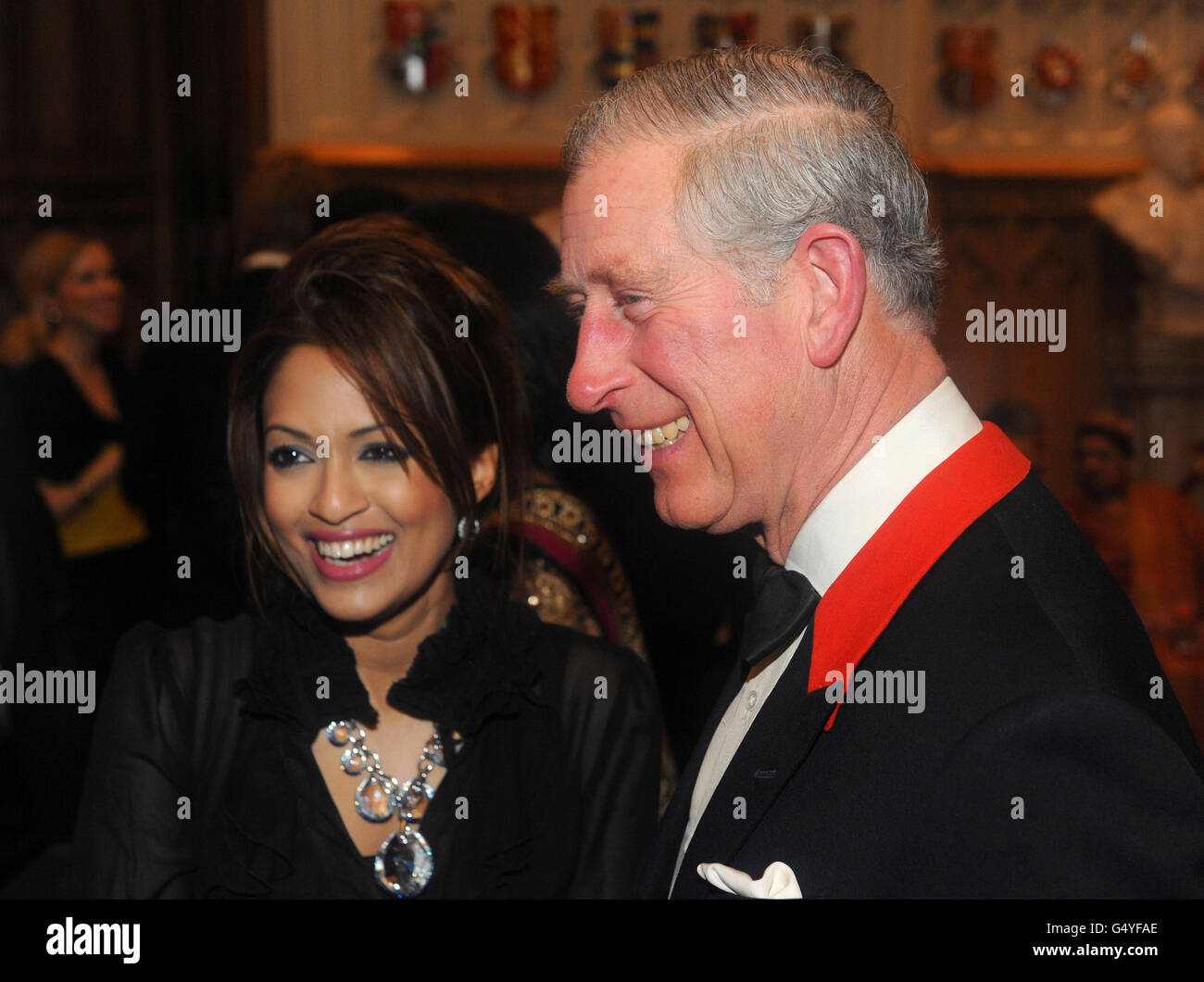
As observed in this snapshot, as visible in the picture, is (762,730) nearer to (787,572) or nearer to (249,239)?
Result: (787,572)

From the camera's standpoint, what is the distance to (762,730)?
135cm

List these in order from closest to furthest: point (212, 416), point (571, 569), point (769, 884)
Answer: point (769, 884)
point (571, 569)
point (212, 416)

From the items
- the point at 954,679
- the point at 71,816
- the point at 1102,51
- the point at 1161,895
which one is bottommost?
the point at 71,816

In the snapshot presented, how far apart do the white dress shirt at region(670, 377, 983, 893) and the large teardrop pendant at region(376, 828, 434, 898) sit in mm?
686

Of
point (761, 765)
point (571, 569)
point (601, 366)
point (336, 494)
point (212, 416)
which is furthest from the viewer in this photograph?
point (212, 416)

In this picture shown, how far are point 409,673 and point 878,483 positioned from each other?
90 centimetres

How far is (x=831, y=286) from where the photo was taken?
1.33m

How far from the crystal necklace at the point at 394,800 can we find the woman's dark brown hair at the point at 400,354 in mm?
292

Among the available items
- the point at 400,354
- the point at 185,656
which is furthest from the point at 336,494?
the point at 185,656

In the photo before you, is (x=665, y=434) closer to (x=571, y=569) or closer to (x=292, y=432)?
(x=292, y=432)

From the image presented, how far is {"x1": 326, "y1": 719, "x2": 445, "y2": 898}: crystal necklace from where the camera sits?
1.92 meters

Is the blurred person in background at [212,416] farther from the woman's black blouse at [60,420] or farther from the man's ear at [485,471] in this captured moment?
the woman's black blouse at [60,420]
